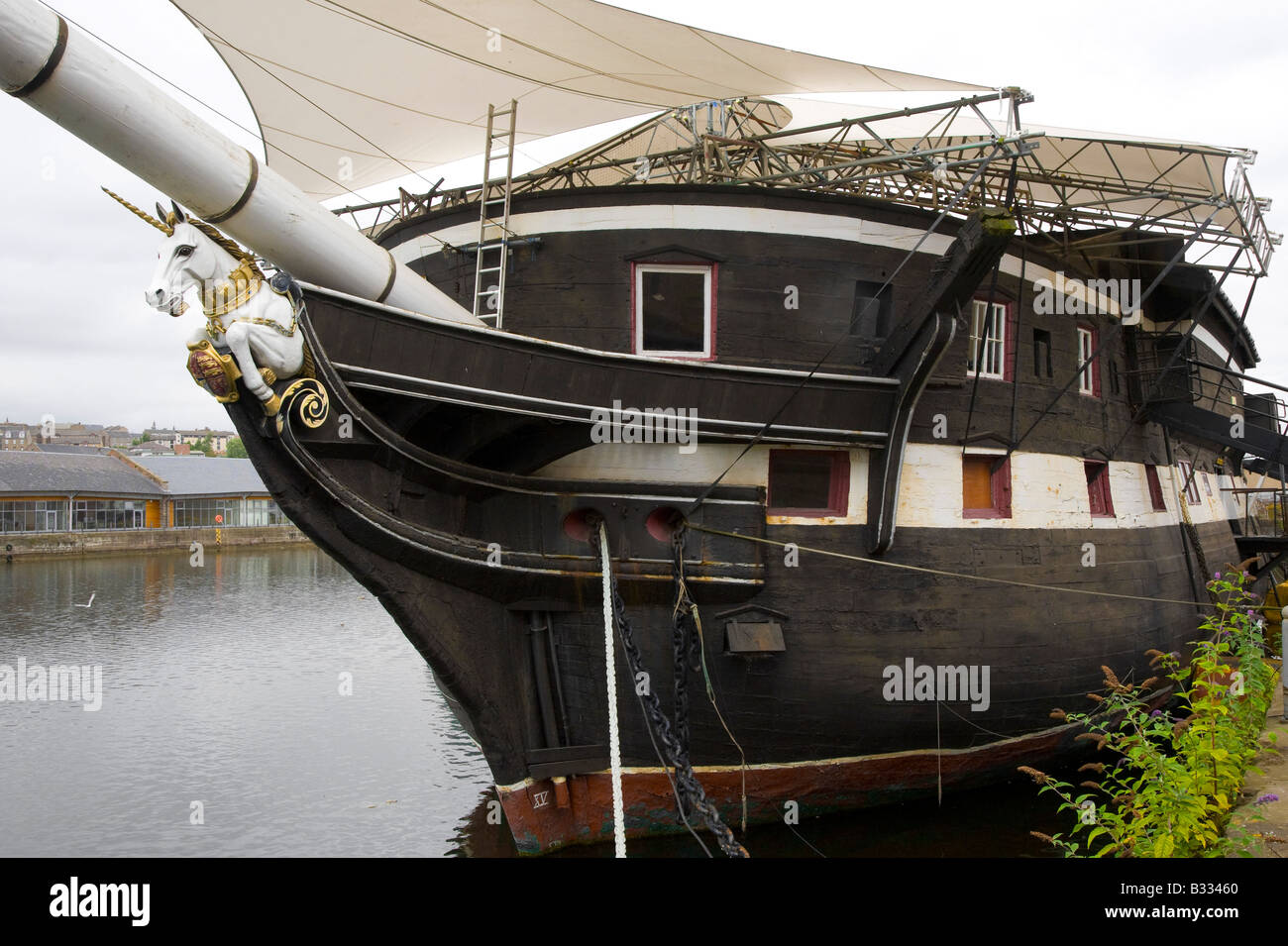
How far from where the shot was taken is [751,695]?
8.89m

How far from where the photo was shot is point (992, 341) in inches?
420

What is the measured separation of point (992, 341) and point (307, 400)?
7.56m

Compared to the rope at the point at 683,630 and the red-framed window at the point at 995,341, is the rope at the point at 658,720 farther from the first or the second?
the red-framed window at the point at 995,341

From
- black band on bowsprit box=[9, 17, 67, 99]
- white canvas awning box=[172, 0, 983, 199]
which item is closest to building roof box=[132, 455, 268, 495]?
white canvas awning box=[172, 0, 983, 199]

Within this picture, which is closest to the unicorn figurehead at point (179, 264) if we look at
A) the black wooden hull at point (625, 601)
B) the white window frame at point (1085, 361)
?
the black wooden hull at point (625, 601)

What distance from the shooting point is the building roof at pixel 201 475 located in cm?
5416

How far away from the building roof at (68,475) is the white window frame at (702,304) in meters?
46.1

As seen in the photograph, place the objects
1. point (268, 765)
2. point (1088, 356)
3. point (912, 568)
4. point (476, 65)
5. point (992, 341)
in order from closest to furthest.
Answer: point (912, 568) → point (992, 341) → point (476, 65) → point (1088, 356) → point (268, 765)

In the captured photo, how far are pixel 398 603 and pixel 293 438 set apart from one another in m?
1.76

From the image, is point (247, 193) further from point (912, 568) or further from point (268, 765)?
point (268, 765)

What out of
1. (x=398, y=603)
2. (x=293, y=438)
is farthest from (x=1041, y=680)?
(x=293, y=438)

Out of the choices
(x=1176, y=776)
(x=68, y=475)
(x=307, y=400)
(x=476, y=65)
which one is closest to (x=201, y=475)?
(x=68, y=475)

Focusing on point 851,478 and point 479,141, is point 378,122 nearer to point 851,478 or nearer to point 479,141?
point 479,141

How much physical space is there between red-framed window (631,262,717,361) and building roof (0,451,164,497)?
151ft
